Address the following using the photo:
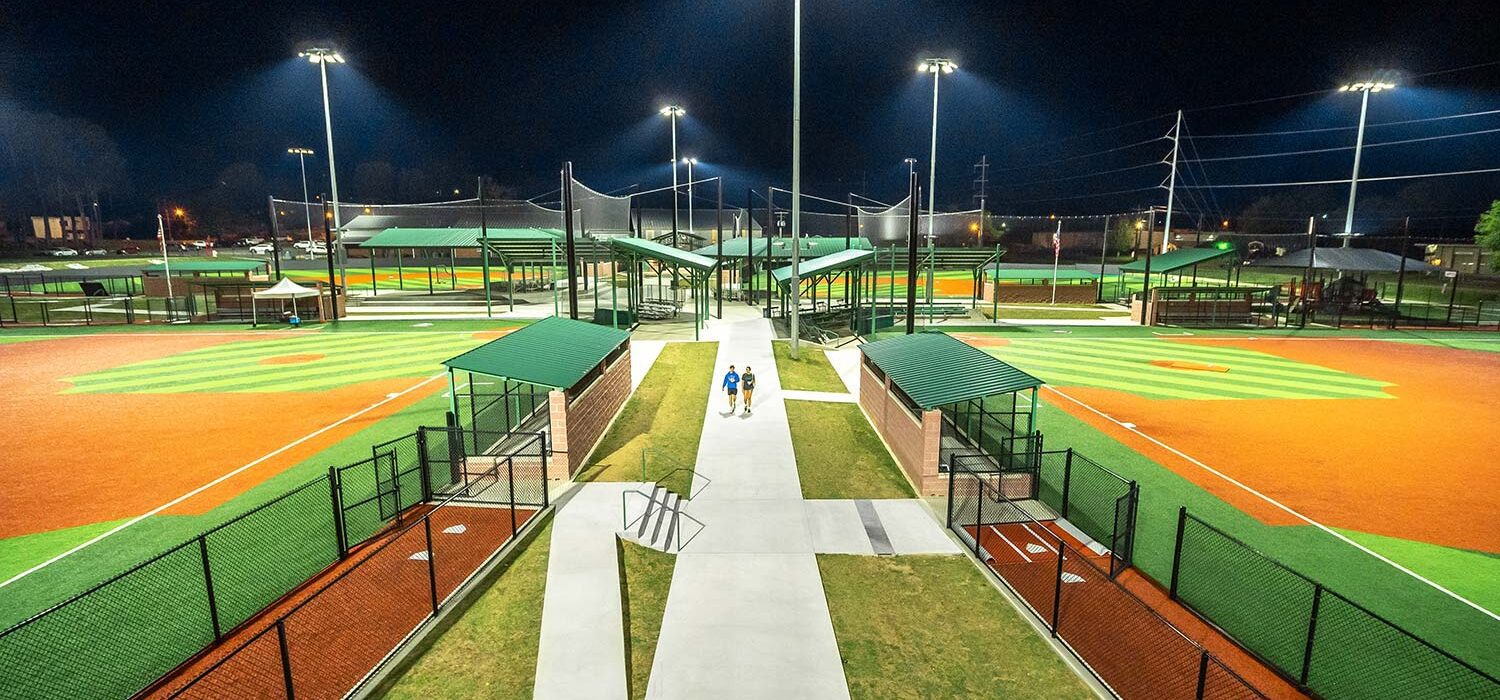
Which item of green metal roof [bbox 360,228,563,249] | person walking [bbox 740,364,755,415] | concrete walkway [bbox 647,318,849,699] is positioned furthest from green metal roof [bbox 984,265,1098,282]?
concrete walkway [bbox 647,318,849,699]

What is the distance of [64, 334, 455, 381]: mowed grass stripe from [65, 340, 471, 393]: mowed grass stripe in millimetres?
169

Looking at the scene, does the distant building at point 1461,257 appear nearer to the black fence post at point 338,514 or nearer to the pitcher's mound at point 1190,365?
the pitcher's mound at point 1190,365

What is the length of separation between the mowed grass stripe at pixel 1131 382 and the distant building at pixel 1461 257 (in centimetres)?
6681

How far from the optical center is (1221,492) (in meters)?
14.5

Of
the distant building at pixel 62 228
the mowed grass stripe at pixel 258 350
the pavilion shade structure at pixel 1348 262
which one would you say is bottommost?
the mowed grass stripe at pixel 258 350

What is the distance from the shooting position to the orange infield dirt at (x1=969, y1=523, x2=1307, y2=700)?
26.2ft

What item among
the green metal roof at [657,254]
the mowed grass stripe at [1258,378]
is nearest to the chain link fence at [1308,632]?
the mowed grass stripe at [1258,378]

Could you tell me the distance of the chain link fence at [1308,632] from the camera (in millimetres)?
8047

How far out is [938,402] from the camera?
44.7 ft

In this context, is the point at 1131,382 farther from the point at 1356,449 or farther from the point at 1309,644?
the point at 1309,644

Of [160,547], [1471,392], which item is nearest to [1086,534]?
[160,547]

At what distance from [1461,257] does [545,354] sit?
312ft

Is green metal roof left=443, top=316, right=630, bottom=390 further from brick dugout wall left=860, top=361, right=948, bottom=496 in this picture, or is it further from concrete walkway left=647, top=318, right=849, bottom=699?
brick dugout wall left=860, top=361, right=948, bottom=496

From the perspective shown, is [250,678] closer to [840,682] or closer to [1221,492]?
[840,682]
